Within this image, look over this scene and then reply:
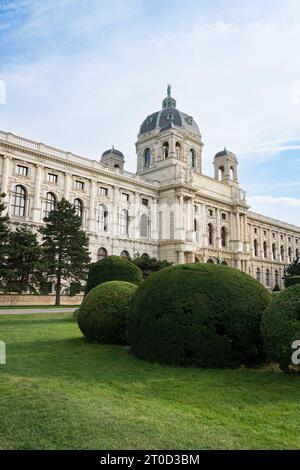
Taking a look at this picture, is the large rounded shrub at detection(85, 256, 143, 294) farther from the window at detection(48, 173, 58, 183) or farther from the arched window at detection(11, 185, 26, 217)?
the window at detection(48, 173, 58, 183)

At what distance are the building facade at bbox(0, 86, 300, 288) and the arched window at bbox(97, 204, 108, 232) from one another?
0.12 meters

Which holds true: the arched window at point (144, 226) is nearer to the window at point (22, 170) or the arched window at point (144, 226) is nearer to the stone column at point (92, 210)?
the stone column at point (92, 210)

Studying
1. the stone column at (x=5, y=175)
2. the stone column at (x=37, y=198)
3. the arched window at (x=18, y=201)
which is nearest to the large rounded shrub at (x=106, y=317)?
the stone column at (x=5, y=175)

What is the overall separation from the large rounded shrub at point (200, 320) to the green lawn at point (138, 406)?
15.7 inches

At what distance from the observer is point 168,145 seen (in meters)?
56.0

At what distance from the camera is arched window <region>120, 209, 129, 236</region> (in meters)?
46.1

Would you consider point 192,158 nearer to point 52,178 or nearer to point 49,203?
point 52,178

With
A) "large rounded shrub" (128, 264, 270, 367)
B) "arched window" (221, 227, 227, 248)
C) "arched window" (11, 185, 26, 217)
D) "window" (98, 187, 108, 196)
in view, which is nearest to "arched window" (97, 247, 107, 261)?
"window" (98, 187, 108, 196)

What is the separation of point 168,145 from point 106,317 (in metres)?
48.8

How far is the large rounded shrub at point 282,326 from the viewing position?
6682 mm

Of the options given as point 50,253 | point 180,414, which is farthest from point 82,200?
point 180,414

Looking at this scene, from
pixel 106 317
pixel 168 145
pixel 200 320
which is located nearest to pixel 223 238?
pixel 168 145
